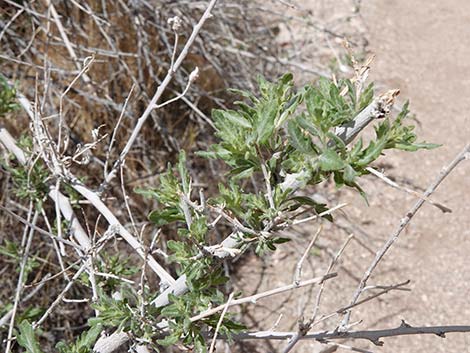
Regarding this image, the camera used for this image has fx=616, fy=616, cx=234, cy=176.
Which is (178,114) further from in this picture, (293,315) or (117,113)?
(293,315)

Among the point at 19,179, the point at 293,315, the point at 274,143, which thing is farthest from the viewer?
the point at 293,315

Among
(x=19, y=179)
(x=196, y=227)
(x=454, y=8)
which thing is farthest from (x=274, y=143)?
(x=454, y=8)

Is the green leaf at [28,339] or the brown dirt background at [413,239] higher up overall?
the green leaf at [28,339]

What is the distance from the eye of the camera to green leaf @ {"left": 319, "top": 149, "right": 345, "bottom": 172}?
0.77m

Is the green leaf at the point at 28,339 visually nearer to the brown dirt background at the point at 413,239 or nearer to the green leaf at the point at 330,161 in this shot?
the green leaf at the point at 330,161

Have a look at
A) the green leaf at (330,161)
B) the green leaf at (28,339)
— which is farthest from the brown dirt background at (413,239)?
the green leaf at (330,161)

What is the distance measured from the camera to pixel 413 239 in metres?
2.64

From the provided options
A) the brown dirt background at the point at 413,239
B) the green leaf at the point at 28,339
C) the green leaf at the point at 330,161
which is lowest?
the brown dirt background at the point at 413,239

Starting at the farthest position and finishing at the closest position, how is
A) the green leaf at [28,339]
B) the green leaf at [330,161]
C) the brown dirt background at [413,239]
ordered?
the brown dirt background at [413,239] < the green leaf at [28,339] < the green leaf at [330,161]

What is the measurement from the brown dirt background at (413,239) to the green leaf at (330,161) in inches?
53.3

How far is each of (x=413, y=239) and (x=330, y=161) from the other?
78.4 inches

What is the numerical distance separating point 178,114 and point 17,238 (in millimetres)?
855

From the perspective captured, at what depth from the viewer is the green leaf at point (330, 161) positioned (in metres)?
0.77

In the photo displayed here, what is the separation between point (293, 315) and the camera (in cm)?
237
